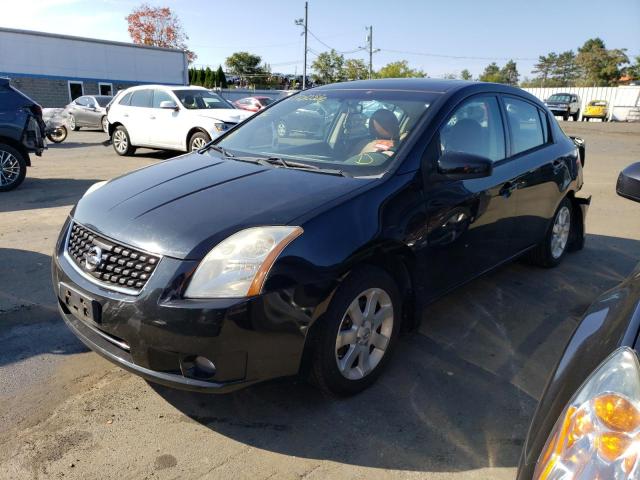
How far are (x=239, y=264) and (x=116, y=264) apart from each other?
0.62m

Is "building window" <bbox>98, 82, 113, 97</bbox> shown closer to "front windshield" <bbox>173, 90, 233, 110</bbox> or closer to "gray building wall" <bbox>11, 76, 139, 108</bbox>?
"gray building wall" <bbox>11, 76, 139, 108</bbox>

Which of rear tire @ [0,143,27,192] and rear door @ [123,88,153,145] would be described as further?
rear door @ [123,88,153,145]

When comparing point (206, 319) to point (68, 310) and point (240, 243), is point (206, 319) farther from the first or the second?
point (68, 310)

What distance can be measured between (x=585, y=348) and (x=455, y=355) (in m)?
1.84

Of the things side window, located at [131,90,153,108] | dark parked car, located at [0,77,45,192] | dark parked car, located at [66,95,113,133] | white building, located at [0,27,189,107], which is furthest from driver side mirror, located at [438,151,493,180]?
white building, located at [0,27,189,107]

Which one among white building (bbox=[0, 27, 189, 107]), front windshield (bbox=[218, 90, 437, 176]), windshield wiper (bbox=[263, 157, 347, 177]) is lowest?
windshield wiper (bbox=[263, 157, 347, 177])

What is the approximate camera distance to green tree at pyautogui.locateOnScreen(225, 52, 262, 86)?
266 feet

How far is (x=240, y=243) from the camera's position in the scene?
231 cm

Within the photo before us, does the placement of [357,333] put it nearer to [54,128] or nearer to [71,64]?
[54,128]

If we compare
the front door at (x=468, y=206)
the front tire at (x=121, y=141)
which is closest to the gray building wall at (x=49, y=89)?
the front tire at (x=121, y=141)

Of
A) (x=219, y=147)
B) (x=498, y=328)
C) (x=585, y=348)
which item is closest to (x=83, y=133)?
(x=219, y=147)

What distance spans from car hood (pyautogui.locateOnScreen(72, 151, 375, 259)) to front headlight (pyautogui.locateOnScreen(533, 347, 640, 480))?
1481 millimetres

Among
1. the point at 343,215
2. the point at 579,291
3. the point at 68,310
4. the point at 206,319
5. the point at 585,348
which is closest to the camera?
the point at 585,348

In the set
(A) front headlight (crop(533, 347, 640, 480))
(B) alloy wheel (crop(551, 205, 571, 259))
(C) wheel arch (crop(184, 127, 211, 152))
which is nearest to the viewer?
(A) front headlight (crop(533, 347, 640, 480))
